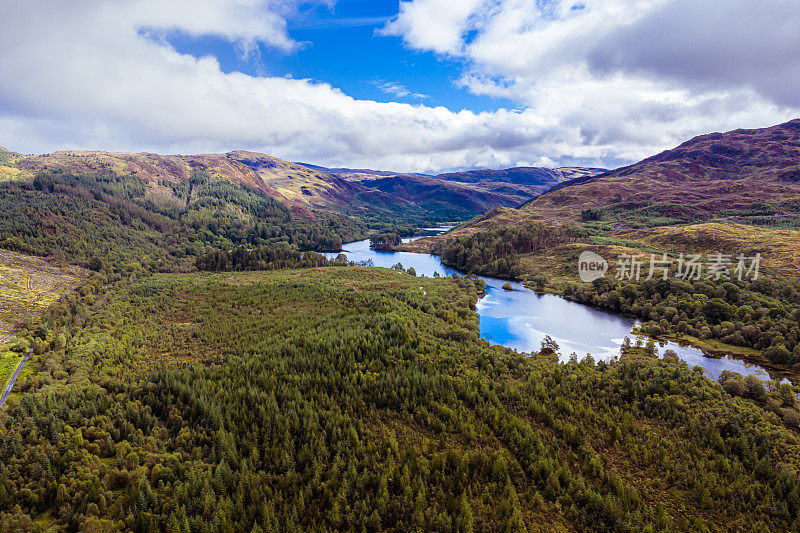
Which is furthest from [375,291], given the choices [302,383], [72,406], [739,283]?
[739,283]

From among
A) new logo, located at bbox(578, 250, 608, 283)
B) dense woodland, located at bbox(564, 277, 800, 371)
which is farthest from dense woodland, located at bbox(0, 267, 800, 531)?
new logo, located at bbox(578, 250, 608, 283)

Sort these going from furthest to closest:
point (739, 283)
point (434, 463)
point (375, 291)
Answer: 1. point (375, 291)
2. point (739, 283)
3. point (434, 463)

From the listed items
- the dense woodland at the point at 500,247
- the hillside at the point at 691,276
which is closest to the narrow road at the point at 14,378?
the hillside at the point at 691,276

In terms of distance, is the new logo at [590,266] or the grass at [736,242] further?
the new logo at [590,266]

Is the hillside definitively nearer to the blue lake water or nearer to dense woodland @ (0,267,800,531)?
the blue lake water

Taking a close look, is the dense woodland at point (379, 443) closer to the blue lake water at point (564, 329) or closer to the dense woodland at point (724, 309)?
the blue lake water at point (564, 329)

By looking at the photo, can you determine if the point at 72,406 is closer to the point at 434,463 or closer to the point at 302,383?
the point at 302,383
